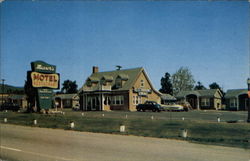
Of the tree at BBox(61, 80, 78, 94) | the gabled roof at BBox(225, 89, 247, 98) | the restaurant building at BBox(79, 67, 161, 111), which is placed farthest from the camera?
the tree at BBox(61, 80, 78, 94)

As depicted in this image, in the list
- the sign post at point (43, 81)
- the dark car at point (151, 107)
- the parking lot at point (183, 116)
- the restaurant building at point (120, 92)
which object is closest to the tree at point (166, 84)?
the restaurant building at point (120, 92)

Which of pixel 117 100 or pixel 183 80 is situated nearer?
pixel 117 100

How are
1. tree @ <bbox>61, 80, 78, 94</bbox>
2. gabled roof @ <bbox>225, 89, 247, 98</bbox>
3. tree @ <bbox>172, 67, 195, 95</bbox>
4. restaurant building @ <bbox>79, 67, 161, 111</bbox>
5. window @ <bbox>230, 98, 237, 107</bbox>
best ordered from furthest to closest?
tree @ <bbox>61, 80, 78, 94</bbox>
tree @ <bbox>172, 67, 195, 95</bbox>
window @ <bbox>230, 98, 237, 107</bbox>
gabled roof @ <bbox>225, 89, 247, 98</bbox>
restaurant building @ <bbox>79, 67, 161, 111</bbox>

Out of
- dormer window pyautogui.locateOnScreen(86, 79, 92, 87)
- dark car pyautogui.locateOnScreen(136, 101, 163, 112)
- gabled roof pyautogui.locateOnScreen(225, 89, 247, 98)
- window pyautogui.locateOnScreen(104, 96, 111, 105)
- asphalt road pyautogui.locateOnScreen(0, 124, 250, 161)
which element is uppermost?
dormer window pyautogui.locateOnScreen(86, 79, 92, 87)

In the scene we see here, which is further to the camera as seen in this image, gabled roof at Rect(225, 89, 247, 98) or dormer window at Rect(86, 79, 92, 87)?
dormer window at Rect(86, 79, 92, 87)

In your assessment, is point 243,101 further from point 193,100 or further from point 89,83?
point 89,83

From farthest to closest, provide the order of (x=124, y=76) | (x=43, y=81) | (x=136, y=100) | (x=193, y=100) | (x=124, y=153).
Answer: (x=193, y=100), (x=124, y=76), (x=136, y=100), (x=43, y=81), (x=124, y=153)

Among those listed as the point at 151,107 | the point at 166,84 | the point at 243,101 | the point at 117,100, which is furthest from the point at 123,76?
the point at 166,84

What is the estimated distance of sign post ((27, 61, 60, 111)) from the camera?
3169cm

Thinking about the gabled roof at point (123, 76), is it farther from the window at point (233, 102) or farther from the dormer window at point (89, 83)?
the window at point (233, 102)

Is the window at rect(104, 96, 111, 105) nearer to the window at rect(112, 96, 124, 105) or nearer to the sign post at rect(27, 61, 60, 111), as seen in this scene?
the window at rect(112, 96, 124, 105)

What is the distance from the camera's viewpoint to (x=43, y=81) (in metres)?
32.6

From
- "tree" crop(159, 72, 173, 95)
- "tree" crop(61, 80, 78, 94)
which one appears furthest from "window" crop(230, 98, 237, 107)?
"tree" crop(61, 80, 78, 94)

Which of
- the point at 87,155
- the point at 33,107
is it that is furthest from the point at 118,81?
the point at 87,155
